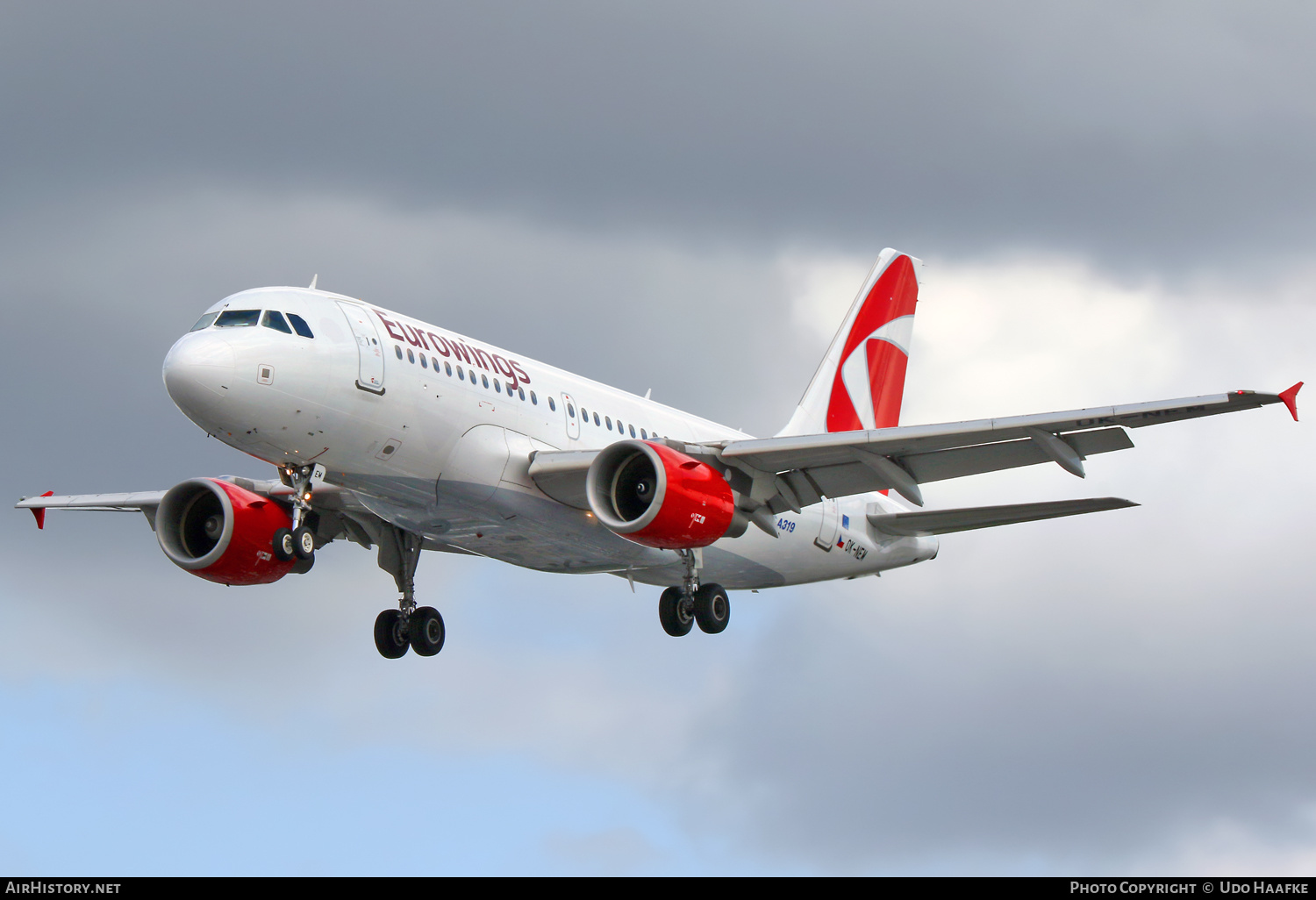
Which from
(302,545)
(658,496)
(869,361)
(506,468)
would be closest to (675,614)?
(658,496)

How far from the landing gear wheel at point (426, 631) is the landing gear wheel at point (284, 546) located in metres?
A: 7.11

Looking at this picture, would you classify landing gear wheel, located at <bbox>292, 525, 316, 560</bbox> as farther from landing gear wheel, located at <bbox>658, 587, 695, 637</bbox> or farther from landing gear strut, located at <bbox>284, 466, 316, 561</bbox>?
landing gear wheel, located at <bbox>658, 587, 695, 637</bbox>

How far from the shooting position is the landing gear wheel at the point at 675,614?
1464 inches

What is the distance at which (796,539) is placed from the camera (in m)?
40.1

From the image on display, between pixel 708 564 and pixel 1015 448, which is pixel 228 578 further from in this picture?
pixel 1015 448

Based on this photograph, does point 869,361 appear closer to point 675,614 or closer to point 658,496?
point 675,614

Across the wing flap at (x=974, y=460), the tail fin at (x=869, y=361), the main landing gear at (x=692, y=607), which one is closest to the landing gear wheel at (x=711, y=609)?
the main landing gear at (x=692, y=607)

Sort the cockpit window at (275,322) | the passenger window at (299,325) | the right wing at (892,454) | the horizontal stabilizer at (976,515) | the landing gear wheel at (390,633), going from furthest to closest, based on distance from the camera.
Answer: the landing gear wheel at (390,633) → the horizontal stabilizer at (976,515) → the right wing at (892,454) → the passenger window at (299,325) → the cockpit window at (275,322)

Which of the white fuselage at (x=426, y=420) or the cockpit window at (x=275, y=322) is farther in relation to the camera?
the cockpit window at (x=275, y=322)

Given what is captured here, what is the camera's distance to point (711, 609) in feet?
122

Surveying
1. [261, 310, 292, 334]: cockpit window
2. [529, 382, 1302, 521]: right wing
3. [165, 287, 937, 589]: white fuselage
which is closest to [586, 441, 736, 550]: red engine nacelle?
[529, 382, 1302, 521]: right wing

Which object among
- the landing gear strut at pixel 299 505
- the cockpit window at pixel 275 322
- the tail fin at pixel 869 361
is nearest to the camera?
the cockpit window at pixel 275 322

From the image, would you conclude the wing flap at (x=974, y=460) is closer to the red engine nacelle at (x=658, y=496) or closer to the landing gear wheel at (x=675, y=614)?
the red engine nacelle at (x=658, y=496)

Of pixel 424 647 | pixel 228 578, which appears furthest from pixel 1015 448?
pixel 228 578
